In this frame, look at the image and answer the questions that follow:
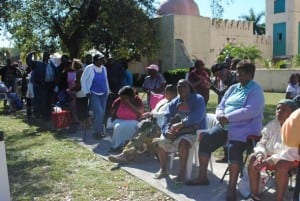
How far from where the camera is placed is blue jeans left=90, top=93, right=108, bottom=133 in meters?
9.45

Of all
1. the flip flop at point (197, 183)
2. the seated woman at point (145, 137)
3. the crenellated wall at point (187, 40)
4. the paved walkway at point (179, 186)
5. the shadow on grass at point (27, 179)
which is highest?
the crenellated wall at point (187, 40)

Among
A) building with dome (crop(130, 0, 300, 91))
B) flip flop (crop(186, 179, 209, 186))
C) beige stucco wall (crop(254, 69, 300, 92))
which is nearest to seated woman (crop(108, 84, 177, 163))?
flip flop (crop(186, 179, 209, 186))

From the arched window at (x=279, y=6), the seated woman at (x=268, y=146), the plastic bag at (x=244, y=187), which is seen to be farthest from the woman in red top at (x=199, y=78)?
the arched window at (x=279, y=6)

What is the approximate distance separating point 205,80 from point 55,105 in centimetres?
416

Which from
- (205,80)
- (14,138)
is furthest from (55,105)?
(205,80)

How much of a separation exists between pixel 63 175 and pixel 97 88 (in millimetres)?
3002

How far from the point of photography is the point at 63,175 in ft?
22.2

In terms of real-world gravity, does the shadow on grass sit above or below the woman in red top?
below

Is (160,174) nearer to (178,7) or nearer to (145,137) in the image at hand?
(145,137)

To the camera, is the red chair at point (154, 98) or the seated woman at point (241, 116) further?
the red chair at point (154, 98)

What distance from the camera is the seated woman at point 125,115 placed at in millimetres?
7824

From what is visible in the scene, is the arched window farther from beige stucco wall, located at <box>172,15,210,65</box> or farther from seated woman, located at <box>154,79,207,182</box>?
seated woman, located at <box>154,79,207,182</box>

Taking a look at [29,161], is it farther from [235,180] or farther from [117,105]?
→ [235,180]

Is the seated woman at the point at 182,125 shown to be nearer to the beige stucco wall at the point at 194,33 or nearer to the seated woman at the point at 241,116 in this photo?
the seated woman at the point at 241,116
